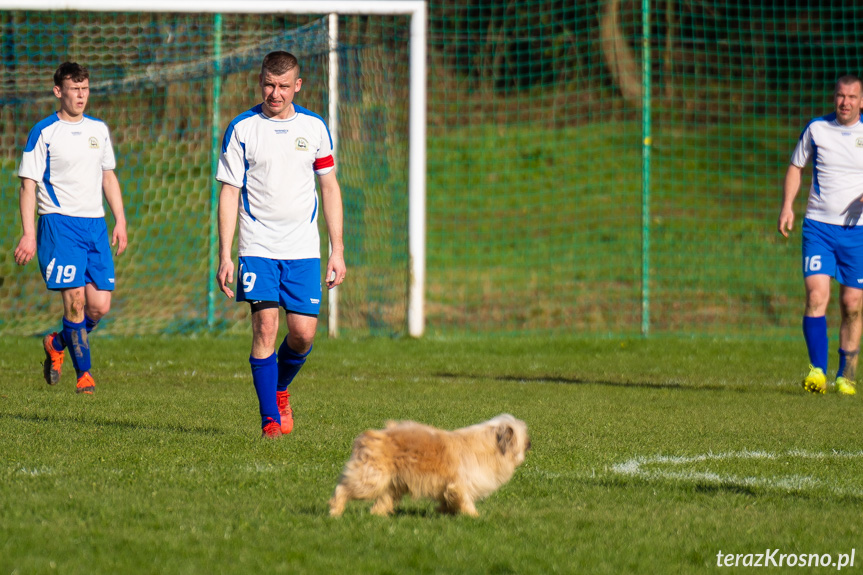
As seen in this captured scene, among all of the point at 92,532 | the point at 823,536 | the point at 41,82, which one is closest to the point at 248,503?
the point at 92,532

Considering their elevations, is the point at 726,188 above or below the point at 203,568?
above

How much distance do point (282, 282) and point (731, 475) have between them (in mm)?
2534

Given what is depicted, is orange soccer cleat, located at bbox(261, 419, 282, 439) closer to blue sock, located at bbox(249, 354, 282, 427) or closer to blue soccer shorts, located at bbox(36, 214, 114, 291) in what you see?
blue sock, located at bbox(249, 354, 282, 427)

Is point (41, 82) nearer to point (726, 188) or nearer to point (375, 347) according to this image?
point (375, 347)

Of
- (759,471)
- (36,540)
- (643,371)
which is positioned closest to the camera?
(36,540)

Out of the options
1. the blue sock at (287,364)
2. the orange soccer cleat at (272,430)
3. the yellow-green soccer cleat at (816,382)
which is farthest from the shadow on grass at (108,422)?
the yellow-green soccer cleat at (816,382)

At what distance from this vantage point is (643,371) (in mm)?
9898

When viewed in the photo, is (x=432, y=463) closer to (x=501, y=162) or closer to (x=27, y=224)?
(x=27, y=224)

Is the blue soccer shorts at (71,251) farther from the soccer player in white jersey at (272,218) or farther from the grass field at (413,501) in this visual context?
the soccer player in white jersey at (272,218)

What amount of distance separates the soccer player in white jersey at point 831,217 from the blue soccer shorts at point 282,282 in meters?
4.14

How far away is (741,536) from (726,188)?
1740 cm

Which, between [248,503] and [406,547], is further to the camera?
[248,503]

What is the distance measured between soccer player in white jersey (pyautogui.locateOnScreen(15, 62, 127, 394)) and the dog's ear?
479 cm

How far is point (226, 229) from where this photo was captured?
5.84m
